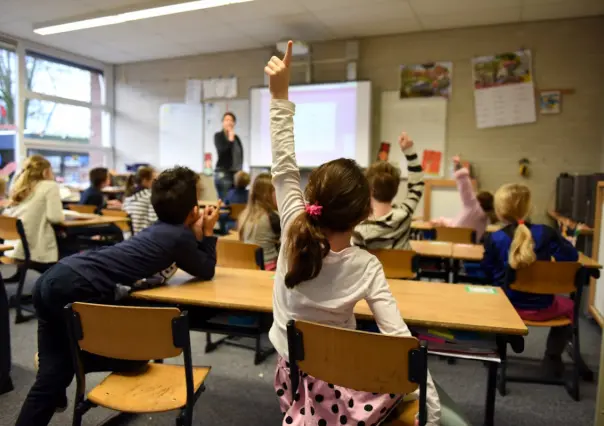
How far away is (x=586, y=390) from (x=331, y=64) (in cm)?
521

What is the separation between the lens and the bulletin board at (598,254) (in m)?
3.18

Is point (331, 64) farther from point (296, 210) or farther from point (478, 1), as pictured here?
point (296, 210)

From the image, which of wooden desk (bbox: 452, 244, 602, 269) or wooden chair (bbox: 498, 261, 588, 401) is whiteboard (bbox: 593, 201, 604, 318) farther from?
wooden chair (bbox: 498, 261, 588, 401)

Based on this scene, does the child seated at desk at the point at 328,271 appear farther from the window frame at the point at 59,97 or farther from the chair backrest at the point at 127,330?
the window frame at the point at 59,97

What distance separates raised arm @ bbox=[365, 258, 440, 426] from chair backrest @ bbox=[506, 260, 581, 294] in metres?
1.32

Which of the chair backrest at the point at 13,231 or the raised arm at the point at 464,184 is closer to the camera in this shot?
the chair backrest at the point at 13,231

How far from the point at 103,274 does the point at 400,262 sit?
1445 millimetres

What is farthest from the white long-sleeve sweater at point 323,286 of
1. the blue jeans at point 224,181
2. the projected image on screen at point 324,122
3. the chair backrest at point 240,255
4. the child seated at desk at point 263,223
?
the blue jeans at point 224,181

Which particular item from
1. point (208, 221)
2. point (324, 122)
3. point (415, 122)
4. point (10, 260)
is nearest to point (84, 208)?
point (10, 260)

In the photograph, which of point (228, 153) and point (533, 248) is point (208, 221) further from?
point (228, 153)

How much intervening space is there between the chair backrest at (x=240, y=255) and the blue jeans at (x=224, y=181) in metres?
4.37

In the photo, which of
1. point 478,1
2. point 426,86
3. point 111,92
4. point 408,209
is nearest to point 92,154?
point 111,92

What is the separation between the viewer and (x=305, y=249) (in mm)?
1113

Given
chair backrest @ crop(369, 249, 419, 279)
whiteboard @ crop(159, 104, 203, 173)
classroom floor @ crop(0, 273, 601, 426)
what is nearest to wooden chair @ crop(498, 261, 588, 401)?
classroom floor @ crop(0, 273, 601, 426)
